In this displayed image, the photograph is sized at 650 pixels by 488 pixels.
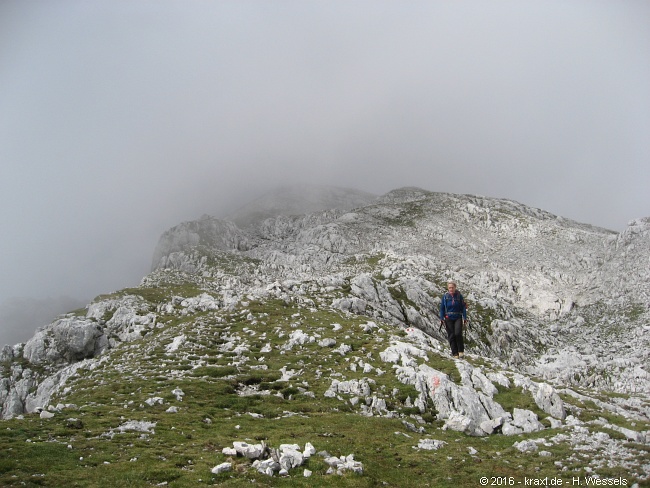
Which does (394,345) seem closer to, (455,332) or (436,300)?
(455,332)

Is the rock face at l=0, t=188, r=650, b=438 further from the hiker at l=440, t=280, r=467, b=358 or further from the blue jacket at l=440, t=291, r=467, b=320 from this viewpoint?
the blue jacket at l=440, t=291, r=467, b=320

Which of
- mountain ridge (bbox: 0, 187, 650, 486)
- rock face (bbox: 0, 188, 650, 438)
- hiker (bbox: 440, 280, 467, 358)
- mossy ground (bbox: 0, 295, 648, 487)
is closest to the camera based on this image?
mossy ground (bbox: 0, 295, 648, 487)

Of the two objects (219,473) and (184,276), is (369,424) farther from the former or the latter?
(184,276)

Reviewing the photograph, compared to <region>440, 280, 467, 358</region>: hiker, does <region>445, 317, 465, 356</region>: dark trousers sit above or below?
below

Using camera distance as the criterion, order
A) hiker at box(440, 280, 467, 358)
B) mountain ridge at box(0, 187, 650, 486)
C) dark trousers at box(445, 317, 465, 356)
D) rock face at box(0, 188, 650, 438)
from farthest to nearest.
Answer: rock face at box(0, 188, 650, 438)
dark trousers at box(445, 317, 465, 356)
hiker at box(440, 280, 467, 358)
mountain ridge at box(0, 187, 650, 486)

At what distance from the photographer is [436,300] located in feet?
307

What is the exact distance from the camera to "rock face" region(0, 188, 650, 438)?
121 feet

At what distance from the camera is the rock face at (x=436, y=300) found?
36938 millimetres

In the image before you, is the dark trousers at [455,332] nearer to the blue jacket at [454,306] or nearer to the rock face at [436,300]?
the blue jacket at [454,306]

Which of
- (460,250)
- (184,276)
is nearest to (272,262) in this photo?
(184,276)

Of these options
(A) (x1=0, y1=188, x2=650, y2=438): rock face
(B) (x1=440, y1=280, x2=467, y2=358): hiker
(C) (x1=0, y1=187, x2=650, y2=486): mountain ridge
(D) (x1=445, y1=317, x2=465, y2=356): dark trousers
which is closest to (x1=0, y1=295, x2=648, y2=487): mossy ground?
(C) (x1=0, y1=187, x2=650, y2=486): mountain ridge

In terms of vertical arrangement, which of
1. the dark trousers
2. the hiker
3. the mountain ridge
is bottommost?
the mountain ridge

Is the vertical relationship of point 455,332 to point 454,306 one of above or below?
below

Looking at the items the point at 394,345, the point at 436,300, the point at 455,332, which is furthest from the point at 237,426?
the point at 436,300
